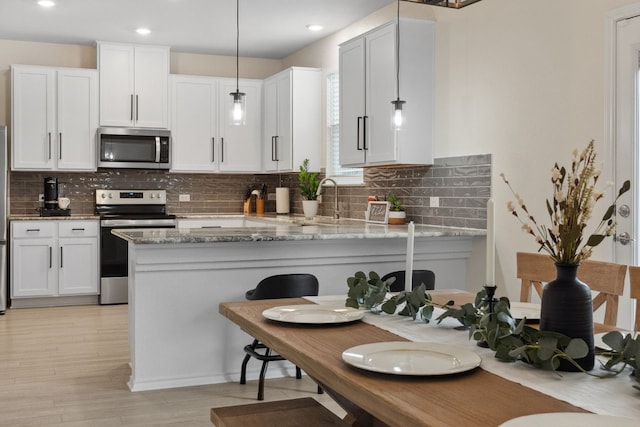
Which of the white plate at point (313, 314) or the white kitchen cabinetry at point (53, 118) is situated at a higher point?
the white kitchen cabinetry at point (53, 118)

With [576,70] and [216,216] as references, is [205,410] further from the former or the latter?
[216,216]

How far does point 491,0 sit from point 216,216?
13.2 ft

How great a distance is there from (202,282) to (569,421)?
3116 millimetres

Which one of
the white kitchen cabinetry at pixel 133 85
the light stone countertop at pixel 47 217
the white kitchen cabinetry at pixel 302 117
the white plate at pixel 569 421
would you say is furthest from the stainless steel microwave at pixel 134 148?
the white plate at pixel 569 421

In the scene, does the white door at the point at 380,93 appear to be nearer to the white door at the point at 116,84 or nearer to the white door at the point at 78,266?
the white door at the point at 116,84

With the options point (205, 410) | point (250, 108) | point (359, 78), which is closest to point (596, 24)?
point (359, 78)

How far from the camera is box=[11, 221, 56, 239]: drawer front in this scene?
680cm

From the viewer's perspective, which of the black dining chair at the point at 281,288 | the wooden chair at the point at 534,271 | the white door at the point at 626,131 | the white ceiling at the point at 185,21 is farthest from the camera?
the white ceiling at the point at 185,21

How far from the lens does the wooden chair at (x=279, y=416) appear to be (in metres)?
2.24

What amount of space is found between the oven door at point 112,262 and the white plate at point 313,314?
5064 mm

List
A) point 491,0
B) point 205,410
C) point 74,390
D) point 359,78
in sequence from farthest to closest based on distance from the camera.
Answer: point 359,78 → point 491,0 → point 74,390 → point 205,410

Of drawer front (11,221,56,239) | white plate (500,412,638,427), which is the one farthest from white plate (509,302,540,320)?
drawer front (11,221,56,239)

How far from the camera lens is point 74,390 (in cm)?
403

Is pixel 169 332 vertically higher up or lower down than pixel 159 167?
lower down
